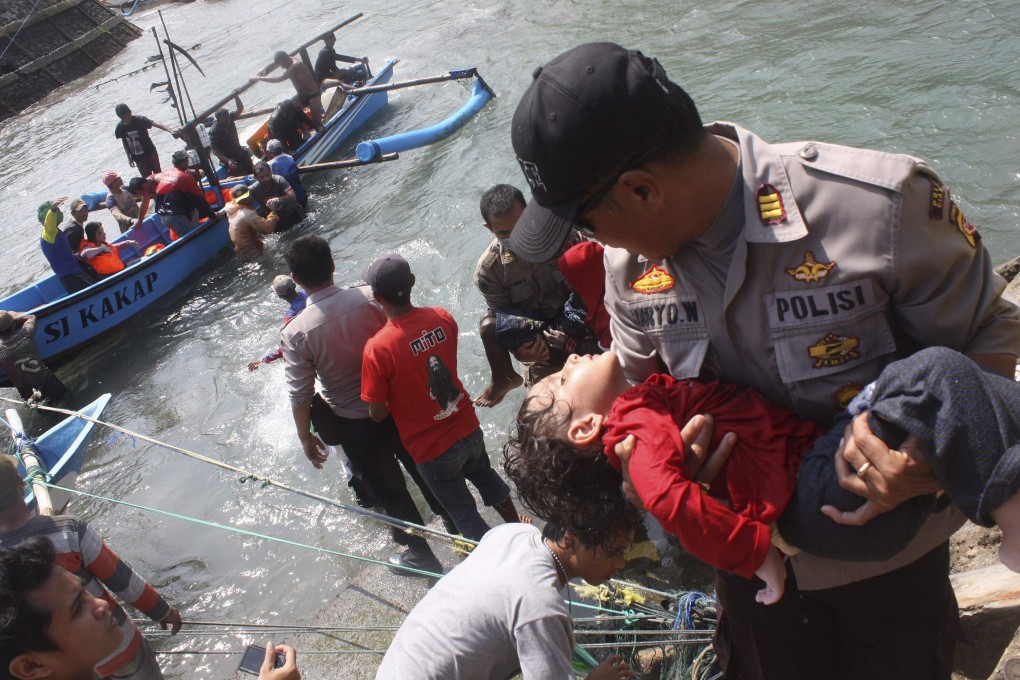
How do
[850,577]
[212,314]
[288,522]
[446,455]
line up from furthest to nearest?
1. [212,314]
2. [288,522]
3. [446,455]
4. [850,577]

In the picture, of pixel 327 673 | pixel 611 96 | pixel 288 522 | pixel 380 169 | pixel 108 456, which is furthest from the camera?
Answer: pixel 380 169

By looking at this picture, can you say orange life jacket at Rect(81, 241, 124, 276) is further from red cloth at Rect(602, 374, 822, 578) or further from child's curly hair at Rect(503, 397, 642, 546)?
red cloth at Rect(602, 374, 822, 578)

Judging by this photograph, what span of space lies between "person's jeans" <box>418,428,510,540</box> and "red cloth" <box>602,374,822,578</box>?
2558 mm

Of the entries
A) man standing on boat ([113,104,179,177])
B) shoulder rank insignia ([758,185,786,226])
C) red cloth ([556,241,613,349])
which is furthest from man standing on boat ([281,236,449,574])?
man standing on boat ([113,104,179,177])

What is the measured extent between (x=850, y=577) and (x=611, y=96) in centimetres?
130

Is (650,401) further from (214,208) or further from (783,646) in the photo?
(214,208)

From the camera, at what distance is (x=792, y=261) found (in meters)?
1.73

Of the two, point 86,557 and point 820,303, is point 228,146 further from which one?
point 820,303

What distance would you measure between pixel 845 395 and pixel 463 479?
305cm

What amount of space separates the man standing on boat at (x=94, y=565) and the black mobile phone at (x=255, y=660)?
0.92 metres

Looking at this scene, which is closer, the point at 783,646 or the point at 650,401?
the point at 650,401

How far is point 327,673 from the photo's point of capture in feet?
13.4

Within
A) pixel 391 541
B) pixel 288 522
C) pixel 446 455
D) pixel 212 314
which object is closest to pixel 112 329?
pixel 212 314

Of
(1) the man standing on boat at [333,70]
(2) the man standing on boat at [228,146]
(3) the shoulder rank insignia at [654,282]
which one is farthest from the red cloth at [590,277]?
(1) the man standing on boat at [333,70]
